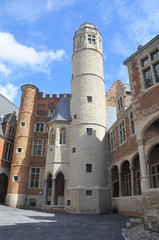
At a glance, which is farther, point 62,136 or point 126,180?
point 62,136

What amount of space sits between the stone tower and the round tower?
577cm

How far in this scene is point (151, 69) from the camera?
980 cm

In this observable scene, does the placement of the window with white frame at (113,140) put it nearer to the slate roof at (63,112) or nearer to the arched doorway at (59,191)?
the slate roof at (63,112)

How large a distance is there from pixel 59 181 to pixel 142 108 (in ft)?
50.5

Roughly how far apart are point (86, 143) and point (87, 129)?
1.54m

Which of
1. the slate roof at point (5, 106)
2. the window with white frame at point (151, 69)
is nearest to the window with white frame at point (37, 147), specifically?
the slate roof at point (5, 106)

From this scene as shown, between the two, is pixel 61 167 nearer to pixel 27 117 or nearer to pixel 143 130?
pixel 27 117

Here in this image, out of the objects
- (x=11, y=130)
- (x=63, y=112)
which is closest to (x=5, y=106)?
(x=11, y=130)

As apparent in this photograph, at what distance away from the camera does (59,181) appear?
72.1 ft

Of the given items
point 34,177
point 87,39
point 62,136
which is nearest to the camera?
point 62,136

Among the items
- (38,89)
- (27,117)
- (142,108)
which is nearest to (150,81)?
(142,108)

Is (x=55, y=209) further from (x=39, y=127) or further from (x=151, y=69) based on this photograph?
(x=151, y=69)

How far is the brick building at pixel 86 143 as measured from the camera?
12.6 meters

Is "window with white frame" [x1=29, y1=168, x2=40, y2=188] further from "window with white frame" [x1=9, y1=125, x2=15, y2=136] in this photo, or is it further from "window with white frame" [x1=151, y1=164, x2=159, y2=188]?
"window with white frame" [x1=151, y1=164, x2=159, y2=188]
